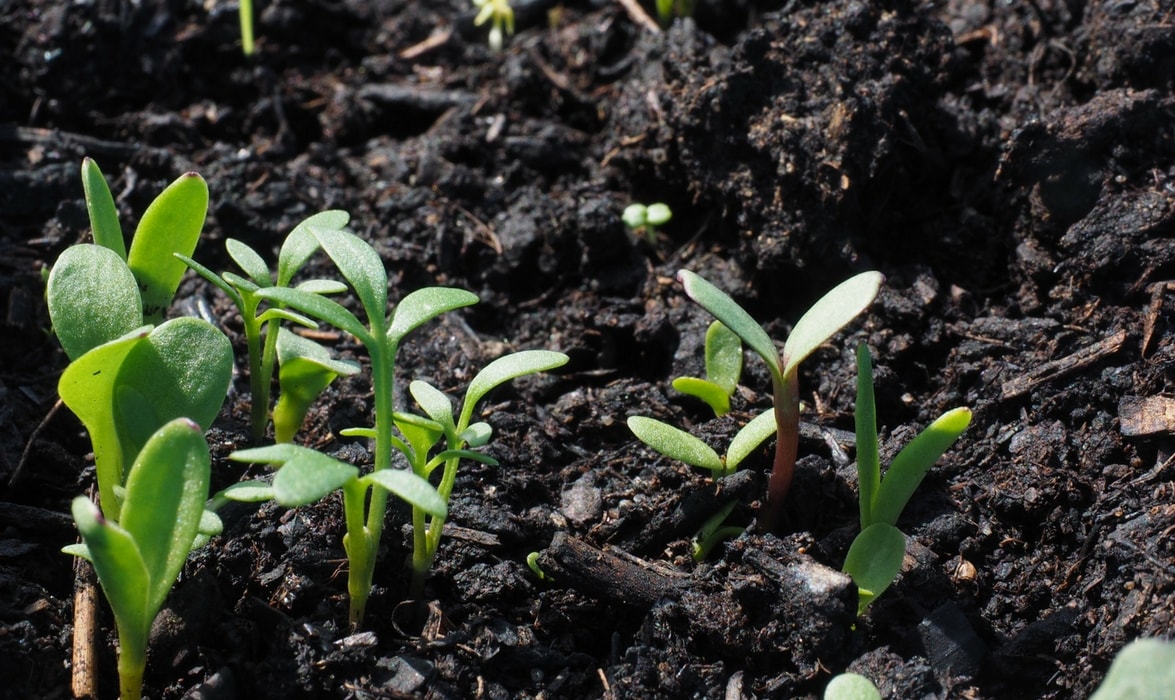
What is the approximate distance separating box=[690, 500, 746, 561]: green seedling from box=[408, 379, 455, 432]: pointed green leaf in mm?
489

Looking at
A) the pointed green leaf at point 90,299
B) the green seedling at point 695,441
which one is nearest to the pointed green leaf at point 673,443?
the green seedling at point 695,441

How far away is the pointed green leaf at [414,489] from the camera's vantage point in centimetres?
119

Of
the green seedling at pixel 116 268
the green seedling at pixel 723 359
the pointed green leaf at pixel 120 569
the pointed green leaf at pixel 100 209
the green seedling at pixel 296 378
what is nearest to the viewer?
the pointed green leaf at pixel 120 569

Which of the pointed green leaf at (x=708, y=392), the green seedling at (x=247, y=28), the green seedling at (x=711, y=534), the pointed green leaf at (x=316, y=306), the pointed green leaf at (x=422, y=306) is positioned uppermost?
the green seedling at (x=247, y=28)

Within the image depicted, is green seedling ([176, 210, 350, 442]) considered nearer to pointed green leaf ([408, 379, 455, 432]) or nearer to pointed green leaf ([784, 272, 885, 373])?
pointed green leaf ([408, 379, 455, 432])

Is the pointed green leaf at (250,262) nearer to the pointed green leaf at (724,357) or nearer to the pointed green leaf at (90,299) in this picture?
the pointed green leaf at (90,299)

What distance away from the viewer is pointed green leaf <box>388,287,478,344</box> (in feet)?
4.77

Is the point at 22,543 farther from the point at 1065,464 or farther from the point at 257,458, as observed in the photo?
the point at 1065,464

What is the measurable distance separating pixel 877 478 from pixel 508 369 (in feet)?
2.02

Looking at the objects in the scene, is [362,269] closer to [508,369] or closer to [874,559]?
[508,369]

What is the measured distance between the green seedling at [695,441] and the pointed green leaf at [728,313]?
208 mm

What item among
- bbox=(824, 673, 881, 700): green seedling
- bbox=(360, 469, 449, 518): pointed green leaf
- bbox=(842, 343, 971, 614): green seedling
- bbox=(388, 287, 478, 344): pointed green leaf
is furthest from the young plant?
bbox=(824, 673, 881, 700): green seedling

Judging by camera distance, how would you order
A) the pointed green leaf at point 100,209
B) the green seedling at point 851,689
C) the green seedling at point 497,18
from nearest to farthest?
the green seedling at point 851,689, the pointed green leaf at point 100,209, the green seedling at point 497,18

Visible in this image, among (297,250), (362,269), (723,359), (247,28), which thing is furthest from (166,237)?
(247,28)
